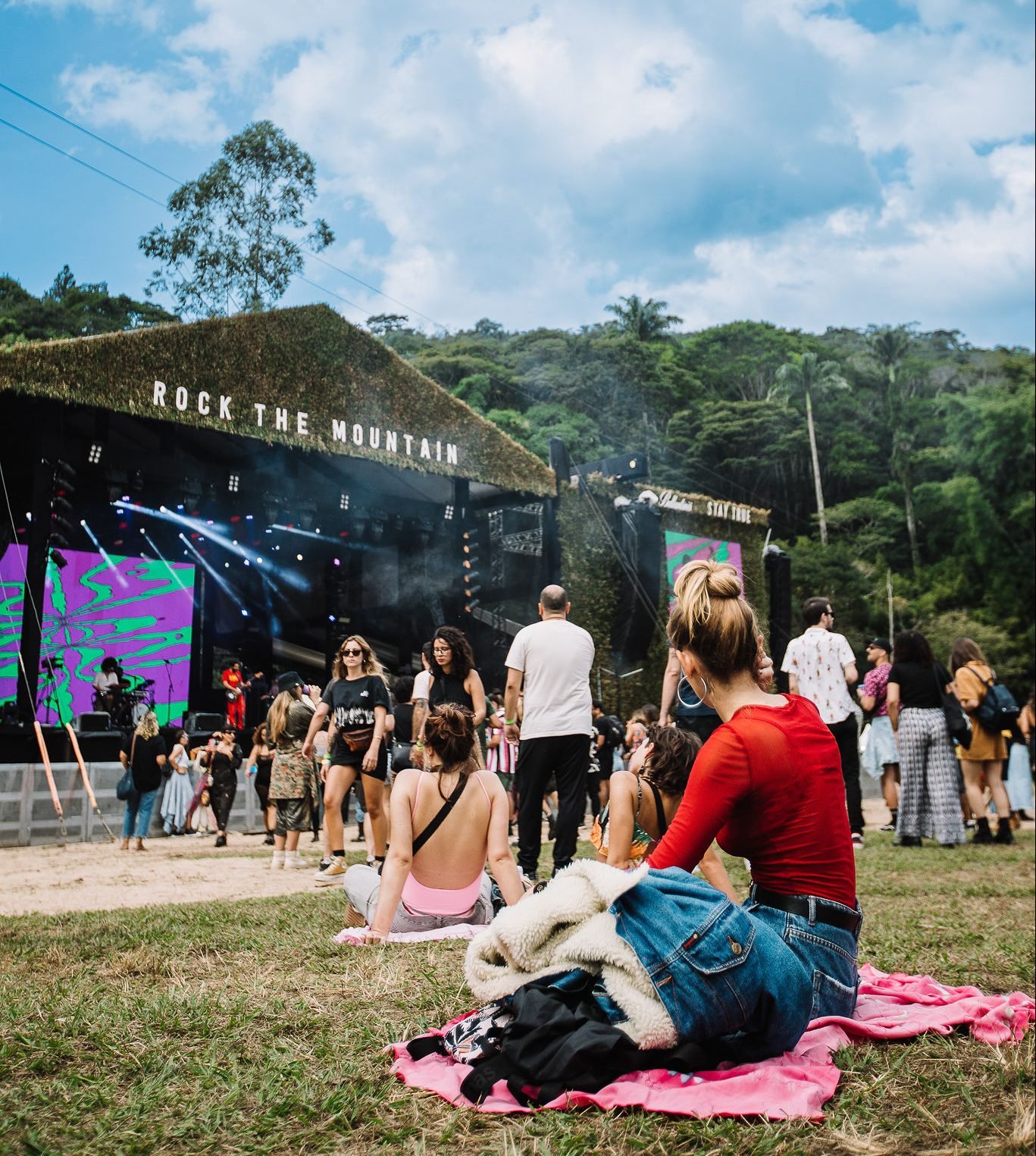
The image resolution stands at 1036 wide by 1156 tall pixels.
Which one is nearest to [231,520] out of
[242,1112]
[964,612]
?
[242,1112]

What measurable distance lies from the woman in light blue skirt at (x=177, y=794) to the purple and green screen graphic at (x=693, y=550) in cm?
341

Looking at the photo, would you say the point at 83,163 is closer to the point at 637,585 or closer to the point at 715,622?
the point at 715,622

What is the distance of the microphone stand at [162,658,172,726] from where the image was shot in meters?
5.22

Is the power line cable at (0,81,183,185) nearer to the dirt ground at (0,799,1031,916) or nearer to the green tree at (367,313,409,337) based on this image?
the green tree at (367,313,409,337)

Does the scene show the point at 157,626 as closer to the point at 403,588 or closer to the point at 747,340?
the point at 403,588

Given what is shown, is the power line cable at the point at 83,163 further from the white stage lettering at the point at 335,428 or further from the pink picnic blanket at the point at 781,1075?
the pink picnic blanket at the point at 781,1075

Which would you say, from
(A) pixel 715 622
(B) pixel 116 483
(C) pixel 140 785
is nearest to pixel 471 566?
(B) pixel 116 483

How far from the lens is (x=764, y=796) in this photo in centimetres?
226

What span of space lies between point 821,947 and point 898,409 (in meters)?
20.6

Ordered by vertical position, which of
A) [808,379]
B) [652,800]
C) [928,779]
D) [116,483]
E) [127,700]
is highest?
[808,379]

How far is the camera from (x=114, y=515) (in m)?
9.16

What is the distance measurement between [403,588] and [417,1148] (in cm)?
721

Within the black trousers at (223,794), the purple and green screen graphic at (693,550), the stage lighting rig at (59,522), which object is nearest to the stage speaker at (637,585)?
the purple and green screen graphic at (693,550)

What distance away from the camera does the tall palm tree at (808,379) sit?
6624mm
